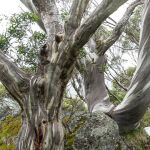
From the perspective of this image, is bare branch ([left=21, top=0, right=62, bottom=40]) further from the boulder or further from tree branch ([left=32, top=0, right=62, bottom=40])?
the boulder

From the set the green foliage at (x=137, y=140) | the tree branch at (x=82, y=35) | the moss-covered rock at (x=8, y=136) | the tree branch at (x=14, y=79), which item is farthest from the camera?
the moss-covered rock at (x=8, y=136)

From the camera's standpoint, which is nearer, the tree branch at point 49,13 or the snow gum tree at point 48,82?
the snow gum tree at point 48,82

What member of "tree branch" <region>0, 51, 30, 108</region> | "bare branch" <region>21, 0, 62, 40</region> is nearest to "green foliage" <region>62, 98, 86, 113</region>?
"tree branch" <region>0, 51, 30, 108</region>

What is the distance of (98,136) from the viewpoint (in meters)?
3.07

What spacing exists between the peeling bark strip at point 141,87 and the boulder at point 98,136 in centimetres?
49

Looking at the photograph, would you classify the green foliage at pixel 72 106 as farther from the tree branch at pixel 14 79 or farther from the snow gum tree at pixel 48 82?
the tree branch at pixel 14 79

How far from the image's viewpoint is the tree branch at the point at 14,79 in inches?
A: 91.6

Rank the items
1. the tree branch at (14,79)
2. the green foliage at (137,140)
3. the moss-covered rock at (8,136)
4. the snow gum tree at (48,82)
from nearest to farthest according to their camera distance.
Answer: the snow gum tree at (48,82), the tree branch at (14,79), the green foliage at (137,140), the moss-covered rock at (8,136)

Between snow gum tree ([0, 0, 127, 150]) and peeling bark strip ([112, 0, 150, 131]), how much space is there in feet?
5.19

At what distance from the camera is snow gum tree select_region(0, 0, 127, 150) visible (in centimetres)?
219

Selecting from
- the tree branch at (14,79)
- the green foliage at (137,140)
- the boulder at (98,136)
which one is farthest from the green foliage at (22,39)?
the green foliage at (137,140)

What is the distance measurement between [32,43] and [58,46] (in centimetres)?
75

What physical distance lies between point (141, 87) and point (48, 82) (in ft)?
6.62

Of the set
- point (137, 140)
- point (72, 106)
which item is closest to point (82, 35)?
point (137, 140)
